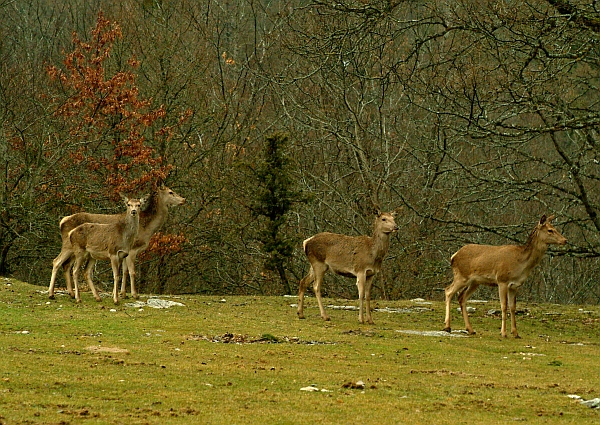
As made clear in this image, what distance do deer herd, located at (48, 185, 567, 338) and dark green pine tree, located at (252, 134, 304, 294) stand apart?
10269 mm

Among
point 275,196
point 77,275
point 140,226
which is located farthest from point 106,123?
point 77,275

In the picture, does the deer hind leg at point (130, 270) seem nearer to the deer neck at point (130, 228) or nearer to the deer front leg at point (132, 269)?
the deer front leg at point (132, 269)

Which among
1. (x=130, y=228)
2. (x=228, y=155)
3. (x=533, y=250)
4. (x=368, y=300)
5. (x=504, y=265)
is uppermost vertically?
(x=228, y=155)

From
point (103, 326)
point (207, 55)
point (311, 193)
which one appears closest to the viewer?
point (103, 326)

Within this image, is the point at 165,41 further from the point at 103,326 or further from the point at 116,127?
the point at 103,326

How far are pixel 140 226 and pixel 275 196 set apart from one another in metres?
9.76

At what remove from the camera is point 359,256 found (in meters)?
20.0

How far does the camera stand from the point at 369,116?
37.5m

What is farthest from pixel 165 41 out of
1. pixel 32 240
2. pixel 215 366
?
pixel 215 366

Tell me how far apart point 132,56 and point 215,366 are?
959 inches

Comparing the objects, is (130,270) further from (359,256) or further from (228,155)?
(228,155)

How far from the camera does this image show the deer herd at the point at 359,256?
62.4 feet

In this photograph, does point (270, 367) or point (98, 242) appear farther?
point (98, 242)

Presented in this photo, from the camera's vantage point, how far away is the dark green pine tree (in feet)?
104
